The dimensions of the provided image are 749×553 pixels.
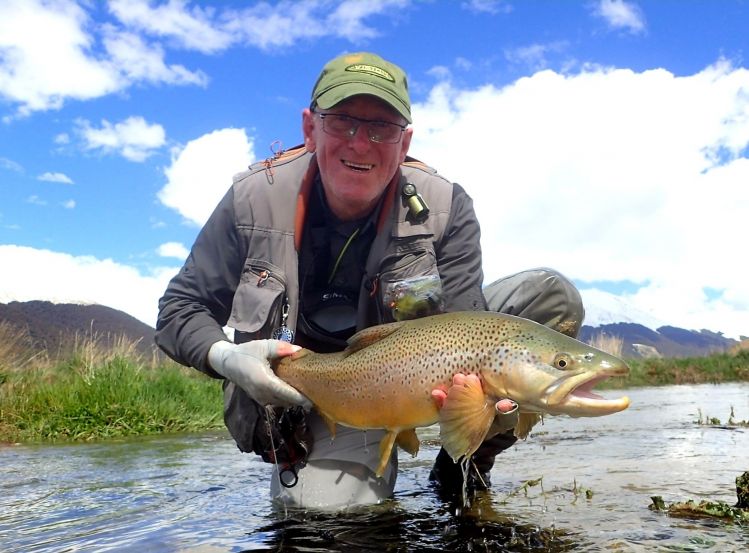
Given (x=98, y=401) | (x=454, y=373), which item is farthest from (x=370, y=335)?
(x=98, y=401)

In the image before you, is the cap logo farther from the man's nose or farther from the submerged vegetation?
the submerged vegetation

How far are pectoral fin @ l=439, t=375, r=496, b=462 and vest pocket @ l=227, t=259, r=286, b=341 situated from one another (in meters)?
1.23

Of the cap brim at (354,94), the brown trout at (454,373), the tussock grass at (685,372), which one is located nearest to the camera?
the brown trout at (454,373)

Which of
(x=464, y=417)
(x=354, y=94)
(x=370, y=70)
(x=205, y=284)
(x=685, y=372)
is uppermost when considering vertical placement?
(x=370, y=70)

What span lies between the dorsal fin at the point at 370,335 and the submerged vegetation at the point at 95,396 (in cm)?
596

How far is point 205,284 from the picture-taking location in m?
3.96

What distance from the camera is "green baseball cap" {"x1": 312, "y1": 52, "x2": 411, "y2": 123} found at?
3590 mm

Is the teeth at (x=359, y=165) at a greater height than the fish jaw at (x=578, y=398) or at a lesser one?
greater

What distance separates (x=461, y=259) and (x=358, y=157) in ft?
2.86

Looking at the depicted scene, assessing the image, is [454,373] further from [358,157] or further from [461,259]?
[358,157]

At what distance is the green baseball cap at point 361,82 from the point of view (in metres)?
3.59

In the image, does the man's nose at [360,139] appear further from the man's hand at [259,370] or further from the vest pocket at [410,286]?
the man's hand at [259,370]

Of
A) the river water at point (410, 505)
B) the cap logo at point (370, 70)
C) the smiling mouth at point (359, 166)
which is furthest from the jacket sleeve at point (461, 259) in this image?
the river water at point (410, 505)

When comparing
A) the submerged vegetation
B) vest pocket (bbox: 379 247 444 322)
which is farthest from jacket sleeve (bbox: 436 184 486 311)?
the submerged vegetation
